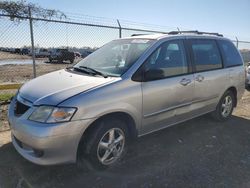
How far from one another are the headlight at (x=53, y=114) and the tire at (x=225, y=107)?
11.7ft

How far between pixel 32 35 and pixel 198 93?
4.34 metres

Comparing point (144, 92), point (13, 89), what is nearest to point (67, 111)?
point (144, 92)

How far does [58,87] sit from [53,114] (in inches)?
19.7

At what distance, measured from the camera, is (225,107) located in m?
5.63

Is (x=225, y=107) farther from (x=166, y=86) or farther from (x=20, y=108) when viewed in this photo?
(x=20, y=108)

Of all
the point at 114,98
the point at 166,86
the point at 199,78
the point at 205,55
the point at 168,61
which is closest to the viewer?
the point at 114,98

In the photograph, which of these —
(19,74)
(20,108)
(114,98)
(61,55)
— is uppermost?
(114,98)

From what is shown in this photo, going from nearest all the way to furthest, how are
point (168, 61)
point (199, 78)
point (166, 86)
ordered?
point (166, 86), point (168, 61), point (199, 78)

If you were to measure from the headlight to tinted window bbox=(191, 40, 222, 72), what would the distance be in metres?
2.56

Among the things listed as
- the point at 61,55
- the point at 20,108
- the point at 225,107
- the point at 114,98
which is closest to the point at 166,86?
the point at 114,98

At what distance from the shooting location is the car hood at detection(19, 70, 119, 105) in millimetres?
3053

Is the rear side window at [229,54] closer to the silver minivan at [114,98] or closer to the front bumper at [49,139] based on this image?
the silver minivan at [114,98]

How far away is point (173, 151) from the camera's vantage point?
13.5 feet

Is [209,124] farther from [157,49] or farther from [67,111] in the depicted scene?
[67,111]
